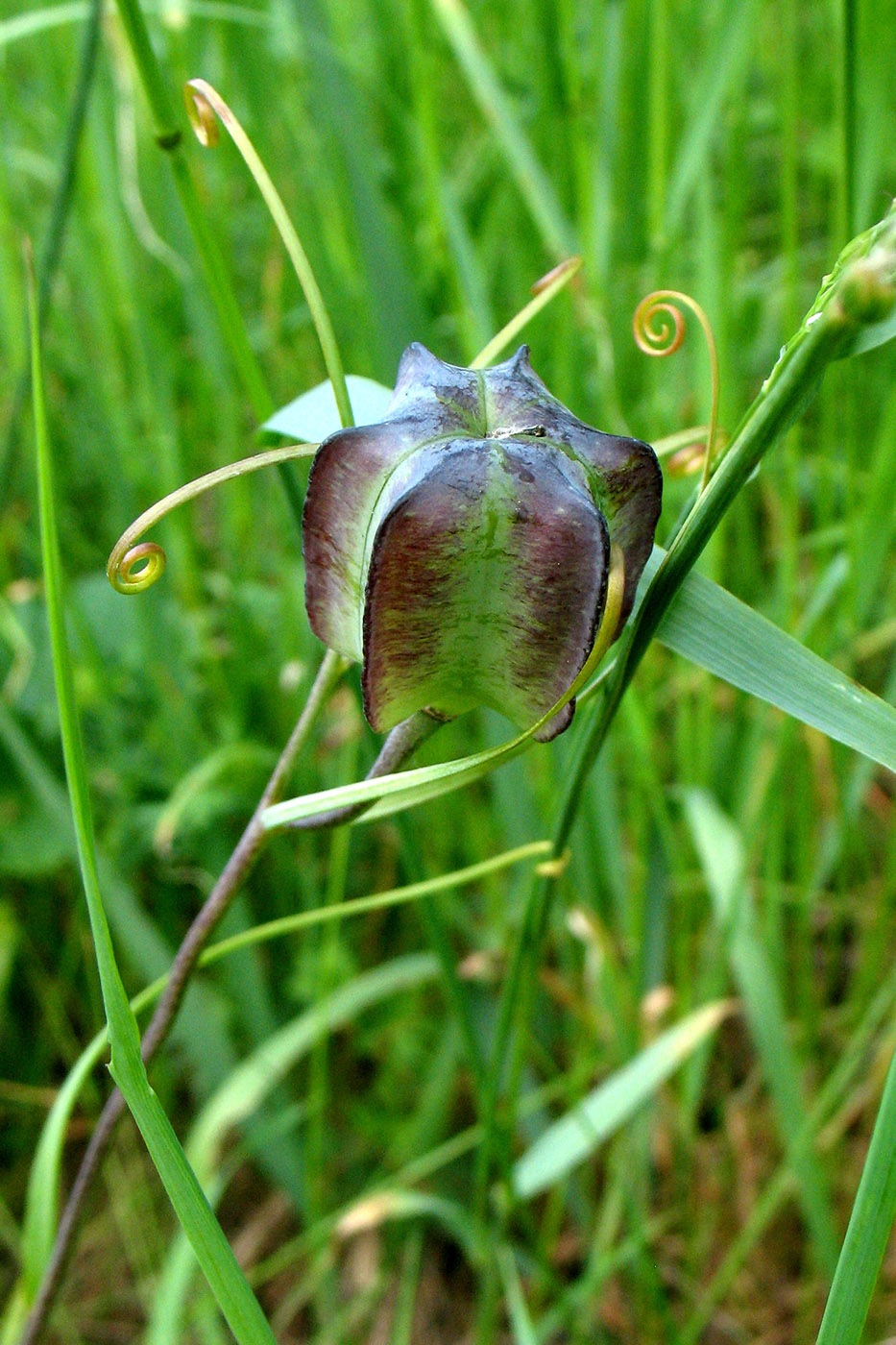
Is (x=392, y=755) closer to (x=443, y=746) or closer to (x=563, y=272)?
(x=563, y=272)

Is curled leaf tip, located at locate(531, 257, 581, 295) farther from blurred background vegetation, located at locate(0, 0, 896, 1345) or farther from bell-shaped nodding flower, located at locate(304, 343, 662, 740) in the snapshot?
blurred background vegetation, located at locate(0, 0, 896, 1345)

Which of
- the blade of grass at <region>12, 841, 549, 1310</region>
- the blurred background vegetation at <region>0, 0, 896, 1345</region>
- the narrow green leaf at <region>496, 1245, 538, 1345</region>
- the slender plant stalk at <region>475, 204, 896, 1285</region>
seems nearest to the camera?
the slender plant stalk at <region>475, 204, 896, 1285</region>

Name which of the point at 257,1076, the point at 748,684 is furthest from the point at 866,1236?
the point at 257,1076

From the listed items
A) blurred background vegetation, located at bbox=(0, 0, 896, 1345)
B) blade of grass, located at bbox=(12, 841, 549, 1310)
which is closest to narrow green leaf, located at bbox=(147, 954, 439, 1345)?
blurred background vegetation, located at bbox=(0, 0, 896, 1345)

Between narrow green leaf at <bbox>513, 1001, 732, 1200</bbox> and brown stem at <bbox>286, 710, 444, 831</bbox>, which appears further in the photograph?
narrow green leaf at <bbox>513, 1001, 732, 1200</bbox>

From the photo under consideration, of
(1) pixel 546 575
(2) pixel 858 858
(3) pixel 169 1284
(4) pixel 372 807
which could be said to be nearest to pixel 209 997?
(3) pixel 169 1284

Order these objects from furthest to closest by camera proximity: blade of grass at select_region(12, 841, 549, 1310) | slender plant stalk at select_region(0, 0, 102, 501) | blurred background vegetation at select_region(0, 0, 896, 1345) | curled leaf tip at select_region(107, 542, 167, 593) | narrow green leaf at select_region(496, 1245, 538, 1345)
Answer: blurred background vegetation at select_region(0, 0, 896, 1345) < narrow green leaf at select_region(496, 1245, 538, 1345) < slender plant stalk at select_region(0, 0, 102, 501) < blade of grass at select_region(12, 841, 549, 1310) < curled leaf tip at select_region(107, 542, 167, 593)

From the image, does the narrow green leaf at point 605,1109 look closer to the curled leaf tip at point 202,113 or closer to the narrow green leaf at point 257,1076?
the narrow green leaf at point 257,1076
